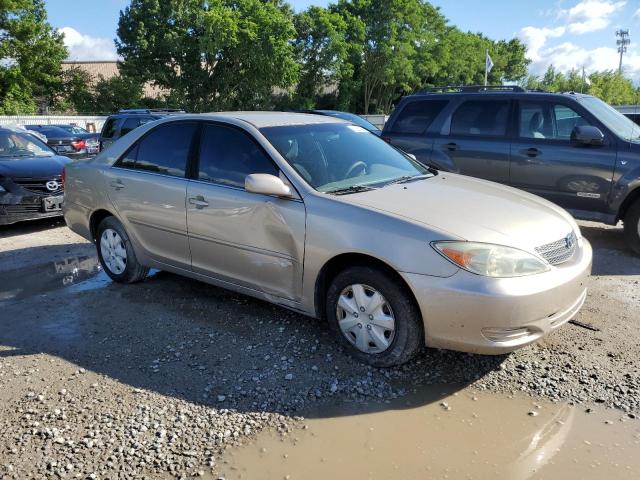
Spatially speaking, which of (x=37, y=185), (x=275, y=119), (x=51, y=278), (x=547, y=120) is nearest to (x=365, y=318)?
(x=275, y=119)

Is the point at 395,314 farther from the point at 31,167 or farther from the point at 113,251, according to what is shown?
the point at 31,167

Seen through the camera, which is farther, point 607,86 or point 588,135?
point 607,86

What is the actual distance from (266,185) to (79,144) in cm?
1527

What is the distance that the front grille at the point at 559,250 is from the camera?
350cm

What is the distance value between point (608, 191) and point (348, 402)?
4649 mm

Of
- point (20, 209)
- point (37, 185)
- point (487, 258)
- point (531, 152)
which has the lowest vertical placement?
point (20, 209)

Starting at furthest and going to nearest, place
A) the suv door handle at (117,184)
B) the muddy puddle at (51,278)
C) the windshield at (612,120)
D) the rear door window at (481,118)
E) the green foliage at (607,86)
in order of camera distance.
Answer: the green foliage at (607,86) → the rear door window at (481,118) → the windshield at (612,120) → the muddy puddle at (51,278) → the suv door handle at (117,184)

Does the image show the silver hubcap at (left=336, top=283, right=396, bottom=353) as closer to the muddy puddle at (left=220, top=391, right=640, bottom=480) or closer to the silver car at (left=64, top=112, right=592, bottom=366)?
the silver car at (left=64, top=112, right=592, bottom=366)

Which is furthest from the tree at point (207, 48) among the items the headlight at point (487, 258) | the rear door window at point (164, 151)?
the headlight at point (487, 258)

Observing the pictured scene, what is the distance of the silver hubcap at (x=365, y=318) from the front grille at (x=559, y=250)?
1.03 metres

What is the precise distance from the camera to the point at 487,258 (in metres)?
3.26

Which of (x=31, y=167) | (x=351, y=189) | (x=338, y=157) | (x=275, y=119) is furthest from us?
(x=31, y=167)

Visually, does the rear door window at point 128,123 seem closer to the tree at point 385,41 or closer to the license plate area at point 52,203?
the license plate area at point 52,203

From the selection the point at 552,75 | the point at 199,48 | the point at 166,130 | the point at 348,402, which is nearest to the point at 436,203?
the point at 348,402
